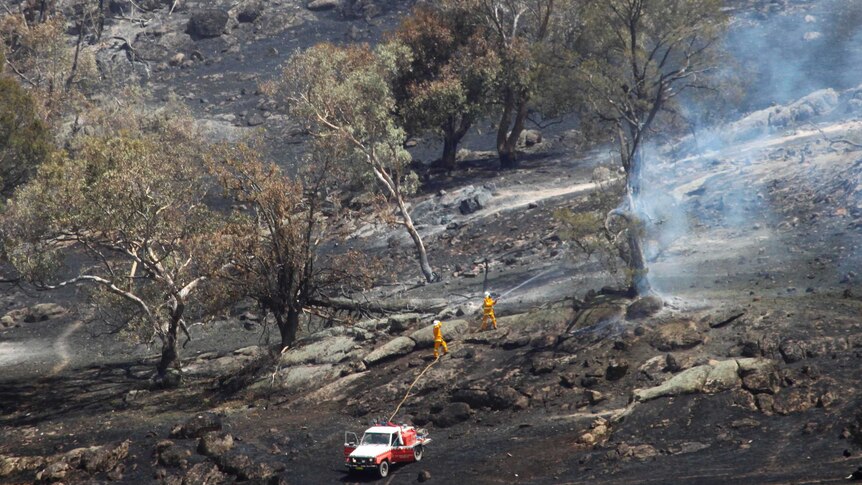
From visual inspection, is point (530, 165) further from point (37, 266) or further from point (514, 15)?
point (37, 266)

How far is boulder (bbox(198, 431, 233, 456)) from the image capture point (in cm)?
2789

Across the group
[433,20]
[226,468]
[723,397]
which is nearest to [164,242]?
[226,468]

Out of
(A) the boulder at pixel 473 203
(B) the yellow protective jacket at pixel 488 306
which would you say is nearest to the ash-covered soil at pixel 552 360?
(A) the boulder at pixel 473 203

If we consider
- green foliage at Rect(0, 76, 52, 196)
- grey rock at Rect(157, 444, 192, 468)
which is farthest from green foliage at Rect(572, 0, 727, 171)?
green foliage at Rect(0, 76, 52, 196)

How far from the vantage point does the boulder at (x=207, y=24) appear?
88625 mm

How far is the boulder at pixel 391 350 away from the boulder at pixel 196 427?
5750mm

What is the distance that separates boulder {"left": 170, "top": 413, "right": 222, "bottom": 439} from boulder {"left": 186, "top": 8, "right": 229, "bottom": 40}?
2524 inches

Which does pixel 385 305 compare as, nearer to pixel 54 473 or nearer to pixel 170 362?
pixel 170 362

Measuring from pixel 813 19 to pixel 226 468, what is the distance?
185ft

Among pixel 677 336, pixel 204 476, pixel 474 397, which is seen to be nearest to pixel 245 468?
pixel 204 476

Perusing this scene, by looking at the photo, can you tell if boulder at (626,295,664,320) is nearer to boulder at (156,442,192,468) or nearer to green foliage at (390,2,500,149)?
boulder at (156,442,192,468)

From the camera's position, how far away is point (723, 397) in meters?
25.0

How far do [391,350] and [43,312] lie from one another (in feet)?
72.5

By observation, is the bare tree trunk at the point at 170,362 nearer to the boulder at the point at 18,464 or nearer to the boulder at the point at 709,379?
the boulder at the point at 18,464
